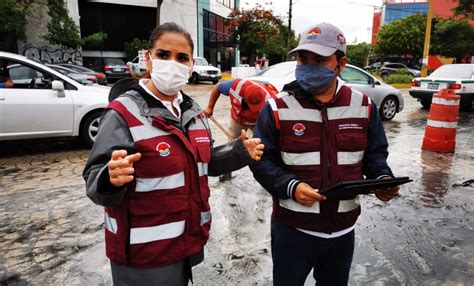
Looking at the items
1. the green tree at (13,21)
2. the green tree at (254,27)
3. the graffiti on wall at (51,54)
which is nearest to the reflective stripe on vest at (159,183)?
the green tree at (13,21)

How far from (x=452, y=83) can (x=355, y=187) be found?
11338 millimetres

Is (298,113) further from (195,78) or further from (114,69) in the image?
(114,69)

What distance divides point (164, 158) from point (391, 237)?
9.07 ft

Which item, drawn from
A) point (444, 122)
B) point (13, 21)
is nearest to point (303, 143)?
point (444, 122)

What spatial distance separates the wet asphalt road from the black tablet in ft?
4.57

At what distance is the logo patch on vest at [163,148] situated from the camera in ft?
5.03

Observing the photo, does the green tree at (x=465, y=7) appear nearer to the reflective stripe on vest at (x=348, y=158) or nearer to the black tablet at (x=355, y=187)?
the reflective stripe on vest at (x=348, y=158)

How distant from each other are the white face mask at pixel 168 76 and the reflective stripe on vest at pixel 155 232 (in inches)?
24.6

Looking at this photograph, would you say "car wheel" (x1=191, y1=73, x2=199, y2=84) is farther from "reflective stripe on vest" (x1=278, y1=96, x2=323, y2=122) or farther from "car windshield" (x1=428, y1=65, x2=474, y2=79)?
"reflective stripe on vest" (x1=278, y1=96, x2=323, y2=122)

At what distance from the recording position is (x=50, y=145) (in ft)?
22.9

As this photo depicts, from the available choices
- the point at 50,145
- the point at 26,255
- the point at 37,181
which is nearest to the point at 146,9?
the point at 50,145

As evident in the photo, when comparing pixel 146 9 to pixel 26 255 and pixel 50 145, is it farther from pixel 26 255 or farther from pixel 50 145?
pixel 26 255

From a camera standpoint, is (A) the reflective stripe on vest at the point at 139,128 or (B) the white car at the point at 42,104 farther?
(B) the white car at the point at 42,104

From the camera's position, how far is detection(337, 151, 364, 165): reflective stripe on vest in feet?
5.98
